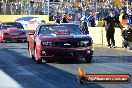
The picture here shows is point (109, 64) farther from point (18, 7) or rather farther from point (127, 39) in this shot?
point (18, 7)

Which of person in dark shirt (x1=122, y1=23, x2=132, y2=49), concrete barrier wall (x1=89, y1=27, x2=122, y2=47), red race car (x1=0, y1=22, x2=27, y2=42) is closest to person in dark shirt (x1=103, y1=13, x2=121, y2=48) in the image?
concrete barrier wall (x1=89, y1=27, x2=122, y2=47)

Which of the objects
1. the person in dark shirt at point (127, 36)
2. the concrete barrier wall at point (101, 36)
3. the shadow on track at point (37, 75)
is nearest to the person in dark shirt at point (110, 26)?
the concrete barrier wall at point (101, 36)

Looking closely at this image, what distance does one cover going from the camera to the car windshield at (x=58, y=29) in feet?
60.9

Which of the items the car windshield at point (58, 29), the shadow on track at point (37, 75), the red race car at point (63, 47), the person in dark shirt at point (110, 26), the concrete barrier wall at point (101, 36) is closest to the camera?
Answer: the shadow on track at point (37, 75)

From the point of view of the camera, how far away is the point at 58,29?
18.7m

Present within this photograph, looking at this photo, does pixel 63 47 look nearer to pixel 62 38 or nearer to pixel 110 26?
pixel 62 38

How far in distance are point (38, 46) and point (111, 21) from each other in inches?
373

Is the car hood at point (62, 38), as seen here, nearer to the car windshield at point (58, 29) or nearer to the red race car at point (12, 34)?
the car windshield at point (58, 29)

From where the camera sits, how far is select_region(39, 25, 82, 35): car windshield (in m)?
18.6

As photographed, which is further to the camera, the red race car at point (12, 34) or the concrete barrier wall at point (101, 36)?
the red race car at point (12, 34)

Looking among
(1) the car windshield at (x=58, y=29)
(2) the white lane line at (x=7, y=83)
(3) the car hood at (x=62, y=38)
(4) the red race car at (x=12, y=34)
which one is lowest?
(4) the red race car at (x=12, y=34)

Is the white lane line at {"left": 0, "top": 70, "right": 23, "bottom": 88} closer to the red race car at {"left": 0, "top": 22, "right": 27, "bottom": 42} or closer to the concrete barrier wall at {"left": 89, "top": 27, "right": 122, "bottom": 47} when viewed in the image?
A: the concrete barrier wall at {"left": 89, "top": 27, "right": 122, "bottom": 47}

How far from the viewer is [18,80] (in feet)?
41.5

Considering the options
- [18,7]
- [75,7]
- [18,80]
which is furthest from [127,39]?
[18,7]
